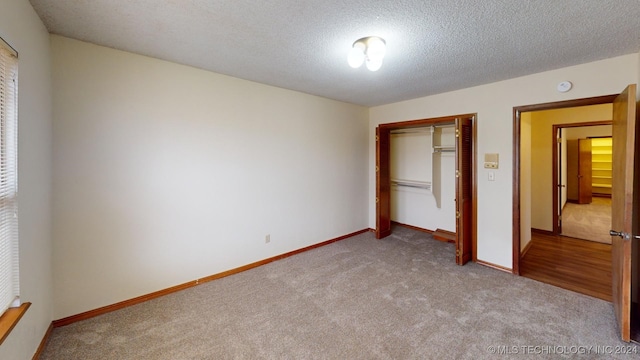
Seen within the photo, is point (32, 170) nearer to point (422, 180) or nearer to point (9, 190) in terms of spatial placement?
point (9, 190)

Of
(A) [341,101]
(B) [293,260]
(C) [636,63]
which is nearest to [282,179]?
(B) [293,260]

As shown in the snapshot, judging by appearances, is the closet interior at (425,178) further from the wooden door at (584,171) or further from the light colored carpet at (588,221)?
the wooden door at (584,171)

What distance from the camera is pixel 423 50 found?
2.36 meters

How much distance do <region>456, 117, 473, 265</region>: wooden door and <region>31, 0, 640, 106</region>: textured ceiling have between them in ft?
2.63

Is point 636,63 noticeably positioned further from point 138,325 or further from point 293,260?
point 138,325

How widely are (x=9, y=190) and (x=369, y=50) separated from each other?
103 inches

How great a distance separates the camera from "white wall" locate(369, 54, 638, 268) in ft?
8.89

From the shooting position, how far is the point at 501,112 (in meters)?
3.31

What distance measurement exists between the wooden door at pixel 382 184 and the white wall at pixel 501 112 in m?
0.97

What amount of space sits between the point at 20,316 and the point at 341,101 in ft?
→ 14.0

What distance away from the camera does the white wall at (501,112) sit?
8.89 feet

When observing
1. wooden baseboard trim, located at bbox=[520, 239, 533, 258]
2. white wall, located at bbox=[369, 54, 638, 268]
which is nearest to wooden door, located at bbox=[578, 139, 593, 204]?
wooden baseboard trim, located at bbox=[520, 239, 533, 258]

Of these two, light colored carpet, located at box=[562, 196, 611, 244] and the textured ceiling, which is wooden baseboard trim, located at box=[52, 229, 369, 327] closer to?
the textured ceiling

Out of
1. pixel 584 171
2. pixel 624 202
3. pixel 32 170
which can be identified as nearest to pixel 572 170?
pixel 584 171
